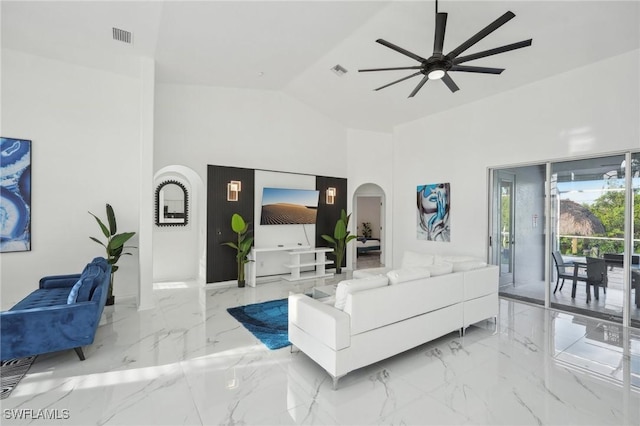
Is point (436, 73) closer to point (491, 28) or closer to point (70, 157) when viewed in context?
point (491, 28)

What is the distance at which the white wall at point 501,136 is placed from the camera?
4305mm

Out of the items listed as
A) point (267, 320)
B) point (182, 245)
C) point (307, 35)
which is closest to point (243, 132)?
point (307, 35)

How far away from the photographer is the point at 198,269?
6.78 m

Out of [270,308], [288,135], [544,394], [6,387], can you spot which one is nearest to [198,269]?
[270,308]

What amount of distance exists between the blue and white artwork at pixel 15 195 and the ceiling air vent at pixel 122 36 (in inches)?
79.9

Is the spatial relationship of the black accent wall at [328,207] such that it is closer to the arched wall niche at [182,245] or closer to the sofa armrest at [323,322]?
the arched wall niche at [182,245]

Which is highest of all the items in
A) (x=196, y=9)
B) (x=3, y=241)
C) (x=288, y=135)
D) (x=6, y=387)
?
Result: (x=196, y=9)

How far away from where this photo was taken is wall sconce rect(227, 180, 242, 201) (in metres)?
6.38

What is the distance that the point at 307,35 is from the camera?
461 cm

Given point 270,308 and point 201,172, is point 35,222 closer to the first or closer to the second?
point 201,172

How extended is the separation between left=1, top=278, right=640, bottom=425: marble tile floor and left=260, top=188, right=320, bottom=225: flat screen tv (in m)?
3.08

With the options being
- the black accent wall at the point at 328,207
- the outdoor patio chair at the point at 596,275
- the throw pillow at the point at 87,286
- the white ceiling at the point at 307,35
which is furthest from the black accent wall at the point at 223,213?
the outdoor patio chair at the point at 596,275

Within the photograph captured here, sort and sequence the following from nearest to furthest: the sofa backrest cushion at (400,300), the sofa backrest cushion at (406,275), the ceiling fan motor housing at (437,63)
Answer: the sofa backrest cushion at (400,300) → the sofa backrest cushion at (406,275) → the ceiling fan motor housing at (437,63)

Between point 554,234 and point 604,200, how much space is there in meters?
0.81
